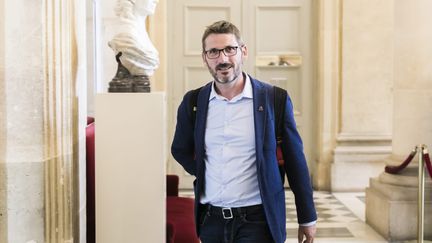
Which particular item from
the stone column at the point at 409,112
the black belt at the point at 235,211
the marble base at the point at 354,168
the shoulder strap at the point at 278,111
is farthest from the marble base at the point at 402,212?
the black belt at the point at 235,211

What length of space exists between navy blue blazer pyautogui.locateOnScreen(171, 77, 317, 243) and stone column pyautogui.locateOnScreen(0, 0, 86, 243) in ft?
2.34

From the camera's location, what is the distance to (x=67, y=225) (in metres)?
3.32

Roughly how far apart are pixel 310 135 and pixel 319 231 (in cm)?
297

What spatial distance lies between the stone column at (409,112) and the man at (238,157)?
11.2 feet

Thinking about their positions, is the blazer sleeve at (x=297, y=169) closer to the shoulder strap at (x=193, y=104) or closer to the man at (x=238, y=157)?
the man at (x=238, y=157)

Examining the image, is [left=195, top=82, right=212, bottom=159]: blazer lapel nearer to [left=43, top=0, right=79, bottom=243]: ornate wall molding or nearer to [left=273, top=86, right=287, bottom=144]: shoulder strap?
[left=273, top=86, right=287, bottom=144]: shoulder strap

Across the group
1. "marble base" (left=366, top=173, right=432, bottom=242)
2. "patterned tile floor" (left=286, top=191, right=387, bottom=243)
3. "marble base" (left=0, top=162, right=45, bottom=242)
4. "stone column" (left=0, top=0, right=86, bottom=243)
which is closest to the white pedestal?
"stone column" (left=0, top=0, right=86, bottom=243)

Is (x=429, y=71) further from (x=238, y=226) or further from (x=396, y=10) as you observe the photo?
(x=238, y=226)

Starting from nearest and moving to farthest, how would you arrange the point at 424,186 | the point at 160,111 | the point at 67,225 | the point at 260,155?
the point at 260,155 → the point at 67,225 → the point at 160,111 → the point at 424,186

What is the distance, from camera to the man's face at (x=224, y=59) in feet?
9.16

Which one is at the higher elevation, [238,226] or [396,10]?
[396,10]

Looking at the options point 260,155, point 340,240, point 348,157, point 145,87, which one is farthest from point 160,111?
point 348,157

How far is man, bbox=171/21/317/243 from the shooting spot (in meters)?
2.84

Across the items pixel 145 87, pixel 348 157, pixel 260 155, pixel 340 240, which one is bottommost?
pixel 340 240
